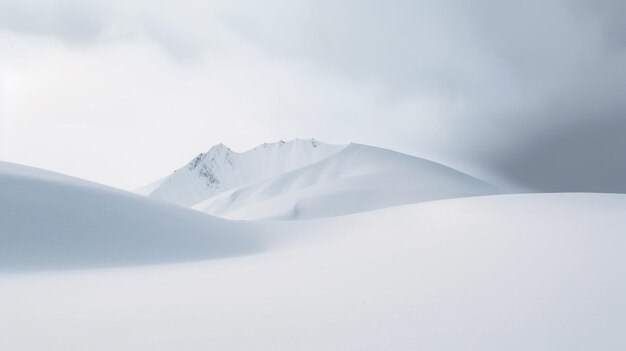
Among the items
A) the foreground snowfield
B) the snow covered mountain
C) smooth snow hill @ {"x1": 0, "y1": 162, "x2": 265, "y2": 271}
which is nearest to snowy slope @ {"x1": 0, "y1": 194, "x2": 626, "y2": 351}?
the foreground snowfield

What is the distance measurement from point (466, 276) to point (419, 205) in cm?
1467

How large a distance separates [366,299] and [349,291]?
0.71 meters

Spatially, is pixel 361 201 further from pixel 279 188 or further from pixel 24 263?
pixel 24 263

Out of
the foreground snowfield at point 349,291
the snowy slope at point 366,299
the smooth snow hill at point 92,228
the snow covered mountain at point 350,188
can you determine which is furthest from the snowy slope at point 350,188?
the snowy slope at point 366,299

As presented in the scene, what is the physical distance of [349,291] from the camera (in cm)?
761

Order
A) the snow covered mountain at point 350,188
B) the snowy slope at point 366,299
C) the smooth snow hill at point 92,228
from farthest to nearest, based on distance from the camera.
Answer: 1. the snow covered mountain at point 350,188
2. the smooth snow hill at point 92,228
3. the snowy slope at point 366,299

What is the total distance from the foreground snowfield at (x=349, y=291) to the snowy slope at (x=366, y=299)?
31 mm

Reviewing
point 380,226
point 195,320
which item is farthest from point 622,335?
point 380,226

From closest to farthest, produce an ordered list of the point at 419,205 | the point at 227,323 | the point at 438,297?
1. the point at 227,323
2. the point at 438,297
3. the point at 419,205

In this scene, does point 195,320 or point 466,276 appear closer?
point 195,320

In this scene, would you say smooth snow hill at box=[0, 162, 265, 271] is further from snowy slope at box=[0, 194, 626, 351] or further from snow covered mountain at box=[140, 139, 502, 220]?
snow covered mountain at box=[140, 139, 502, 220]

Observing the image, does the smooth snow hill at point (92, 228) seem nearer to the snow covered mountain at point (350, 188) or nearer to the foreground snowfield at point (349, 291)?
the foreground snowfield at point (349, 291)

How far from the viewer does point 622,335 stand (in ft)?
15.7

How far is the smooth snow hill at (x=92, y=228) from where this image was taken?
1338cm
